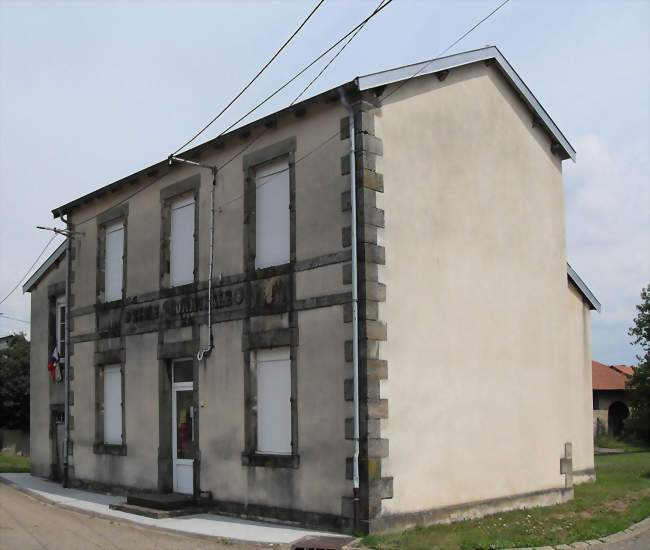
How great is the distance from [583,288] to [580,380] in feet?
6.58

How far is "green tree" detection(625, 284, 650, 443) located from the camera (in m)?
33.2

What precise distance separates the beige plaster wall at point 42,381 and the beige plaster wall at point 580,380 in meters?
12.0

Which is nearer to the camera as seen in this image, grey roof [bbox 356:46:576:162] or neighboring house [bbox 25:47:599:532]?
neighboring house [bbox 25:47:599:532]

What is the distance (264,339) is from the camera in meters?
12.6

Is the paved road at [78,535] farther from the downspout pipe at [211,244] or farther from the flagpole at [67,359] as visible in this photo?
the flagpole at [67,359]

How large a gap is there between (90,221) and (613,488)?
1234 cm

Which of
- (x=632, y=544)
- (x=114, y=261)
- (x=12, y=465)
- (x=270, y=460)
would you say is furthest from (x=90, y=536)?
(x=12, y=465)

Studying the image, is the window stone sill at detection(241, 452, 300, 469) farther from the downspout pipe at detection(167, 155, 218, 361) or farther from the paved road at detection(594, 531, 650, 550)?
the paved road at detection(594, 531, 650, 550)

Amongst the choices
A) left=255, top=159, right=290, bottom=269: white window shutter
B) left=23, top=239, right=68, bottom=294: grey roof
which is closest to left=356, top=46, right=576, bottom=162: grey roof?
left=255, top=159, right=290, bottom=269: white window shutter

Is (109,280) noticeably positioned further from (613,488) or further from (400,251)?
(613,488)

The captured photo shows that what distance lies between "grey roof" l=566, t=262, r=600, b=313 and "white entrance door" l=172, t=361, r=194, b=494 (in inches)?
325

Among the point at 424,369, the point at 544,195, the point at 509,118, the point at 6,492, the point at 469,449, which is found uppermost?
the point at 509,118

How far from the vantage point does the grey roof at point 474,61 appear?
11617 millimetres

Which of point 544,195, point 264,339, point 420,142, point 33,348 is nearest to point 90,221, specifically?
point 33,348
